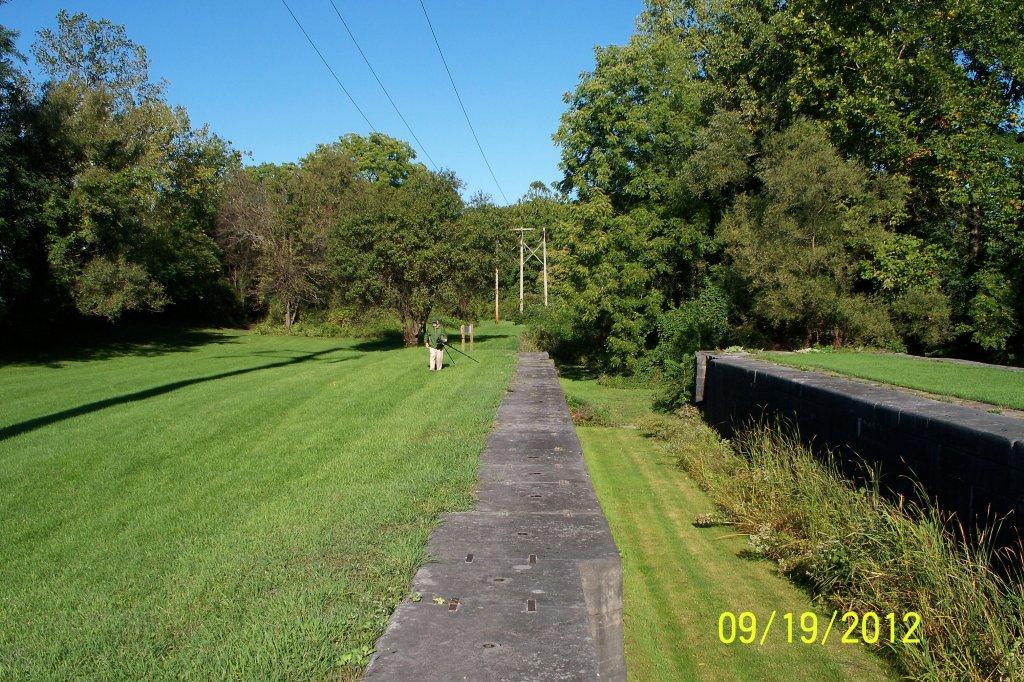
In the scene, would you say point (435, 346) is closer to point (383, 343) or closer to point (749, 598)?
point (383, 343)

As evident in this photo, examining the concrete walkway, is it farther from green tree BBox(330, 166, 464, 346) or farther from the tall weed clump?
green tree BBox(330, 166, 464, 346)

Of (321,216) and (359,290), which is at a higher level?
(321,216)

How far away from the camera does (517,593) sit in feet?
12.3

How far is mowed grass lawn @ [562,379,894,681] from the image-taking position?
5.32 meters

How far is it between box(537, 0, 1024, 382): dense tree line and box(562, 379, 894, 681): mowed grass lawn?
8429 mm

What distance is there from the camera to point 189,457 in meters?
11.3

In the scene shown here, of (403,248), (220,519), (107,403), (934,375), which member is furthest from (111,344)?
(934,375)

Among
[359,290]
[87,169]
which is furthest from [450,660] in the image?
[87,169]

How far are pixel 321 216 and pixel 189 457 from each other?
35.7m

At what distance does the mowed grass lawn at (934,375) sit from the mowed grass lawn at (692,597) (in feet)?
7.96

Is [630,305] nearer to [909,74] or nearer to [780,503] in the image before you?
[909,74]

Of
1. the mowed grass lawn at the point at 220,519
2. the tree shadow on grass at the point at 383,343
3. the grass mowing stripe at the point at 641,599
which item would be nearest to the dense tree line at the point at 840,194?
the mowed grass lawn at the point at 220,519

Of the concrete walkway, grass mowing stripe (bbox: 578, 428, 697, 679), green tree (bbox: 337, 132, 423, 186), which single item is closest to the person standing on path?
grass mowing stripe (bbox: 578, 428, 697, 679)

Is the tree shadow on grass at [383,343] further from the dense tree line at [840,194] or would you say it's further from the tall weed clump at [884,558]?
the tall weed clump at [884,558]
